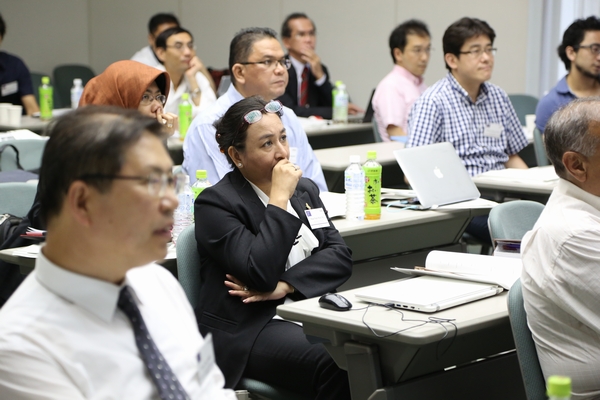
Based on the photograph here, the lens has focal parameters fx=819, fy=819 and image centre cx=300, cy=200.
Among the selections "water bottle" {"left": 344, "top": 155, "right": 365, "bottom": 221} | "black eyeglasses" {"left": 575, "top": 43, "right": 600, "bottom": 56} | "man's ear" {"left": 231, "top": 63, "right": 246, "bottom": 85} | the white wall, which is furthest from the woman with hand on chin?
the white wall

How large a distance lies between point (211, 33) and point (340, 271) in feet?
21.2

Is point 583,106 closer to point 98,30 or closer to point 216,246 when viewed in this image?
point 216,246

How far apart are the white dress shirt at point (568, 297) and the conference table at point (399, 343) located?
13 centimetres

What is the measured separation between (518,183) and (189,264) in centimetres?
197

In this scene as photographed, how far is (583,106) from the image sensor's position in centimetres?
210

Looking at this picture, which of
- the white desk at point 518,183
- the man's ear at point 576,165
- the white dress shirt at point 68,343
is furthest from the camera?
the white desk at point 518,183

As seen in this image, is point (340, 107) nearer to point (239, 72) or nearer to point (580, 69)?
point (580, 69)

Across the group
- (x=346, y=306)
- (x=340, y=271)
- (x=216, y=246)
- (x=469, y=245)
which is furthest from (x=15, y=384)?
(x=469, y=245)

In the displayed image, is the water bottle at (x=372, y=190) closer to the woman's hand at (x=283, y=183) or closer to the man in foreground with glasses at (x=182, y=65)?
the woman's hand at (x=283, y=183)

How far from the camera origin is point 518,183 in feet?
12.6

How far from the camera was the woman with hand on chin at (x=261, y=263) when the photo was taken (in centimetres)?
230

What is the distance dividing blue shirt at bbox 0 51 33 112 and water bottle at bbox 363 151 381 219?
400 cm

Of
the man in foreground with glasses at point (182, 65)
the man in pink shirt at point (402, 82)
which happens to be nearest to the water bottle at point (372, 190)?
the man in pink shirt at point (402, 82)

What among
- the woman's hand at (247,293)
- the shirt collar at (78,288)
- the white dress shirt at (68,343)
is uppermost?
the shirt collar at (78,288)
